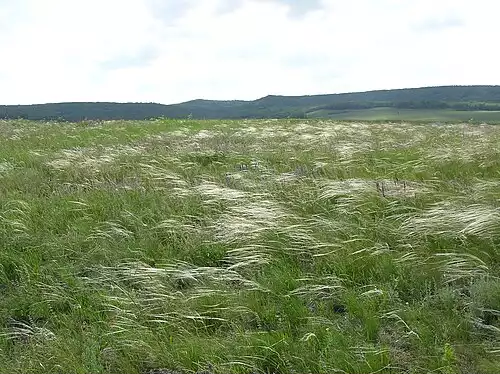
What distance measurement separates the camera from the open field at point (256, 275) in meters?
2.85

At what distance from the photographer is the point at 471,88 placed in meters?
169

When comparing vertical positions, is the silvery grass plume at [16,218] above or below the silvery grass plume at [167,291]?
above

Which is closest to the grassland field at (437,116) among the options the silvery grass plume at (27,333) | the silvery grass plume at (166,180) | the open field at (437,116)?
the open field at (437,116)

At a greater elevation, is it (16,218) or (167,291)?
(16,218)

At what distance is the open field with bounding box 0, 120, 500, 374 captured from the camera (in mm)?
2852

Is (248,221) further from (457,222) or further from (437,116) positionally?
(437,116)

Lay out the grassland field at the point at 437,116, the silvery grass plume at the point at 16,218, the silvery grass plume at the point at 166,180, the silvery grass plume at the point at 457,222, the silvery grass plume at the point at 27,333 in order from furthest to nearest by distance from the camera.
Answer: the grassland field at the point at 437,116, the silvery grass plume at the point at 166,180, the silvery grass plume at the point at 16,218, the silvery grass plume at the point at 457,222, the silvery grass plume at the point at 27,333

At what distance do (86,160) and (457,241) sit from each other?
27.8ft

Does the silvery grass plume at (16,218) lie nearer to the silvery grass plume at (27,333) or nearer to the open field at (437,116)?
the silvery grass plume at (27,333)

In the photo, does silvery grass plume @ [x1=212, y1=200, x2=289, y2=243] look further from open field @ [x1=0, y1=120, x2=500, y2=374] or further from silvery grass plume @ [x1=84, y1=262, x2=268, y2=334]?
silvery grass plume @ [x1=84, y1=262, x2=268, y2=334]

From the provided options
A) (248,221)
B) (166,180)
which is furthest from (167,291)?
(166,180)

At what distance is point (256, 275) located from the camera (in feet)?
13.3

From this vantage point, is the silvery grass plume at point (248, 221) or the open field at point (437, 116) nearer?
the silvery grass plume at point (248, 221)

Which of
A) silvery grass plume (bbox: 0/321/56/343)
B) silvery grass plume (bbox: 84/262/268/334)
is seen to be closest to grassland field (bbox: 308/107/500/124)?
silvery grass plume (bbox: 84/262/268/334)
